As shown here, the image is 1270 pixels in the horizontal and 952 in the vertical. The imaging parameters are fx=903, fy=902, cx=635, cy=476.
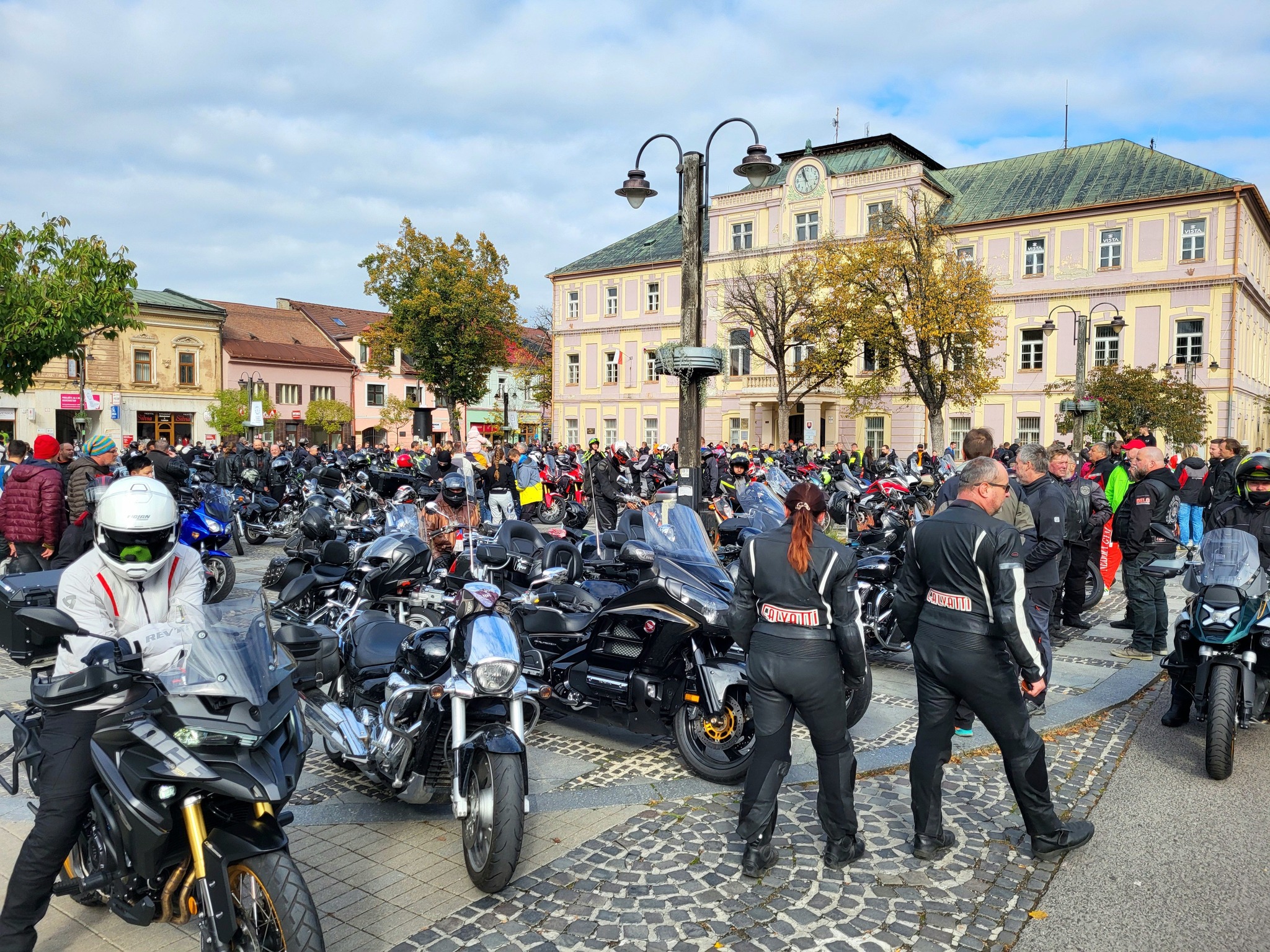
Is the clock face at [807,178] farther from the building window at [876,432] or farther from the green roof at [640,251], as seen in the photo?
the building window at [876,432]

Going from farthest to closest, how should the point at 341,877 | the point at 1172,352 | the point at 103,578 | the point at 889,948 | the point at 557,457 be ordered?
1. the point at 1172,352
2. the point at 557,457
3. the point at 341,877
4. the point at 889,948
5. the point at 103,578

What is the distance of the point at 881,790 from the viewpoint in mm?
4926

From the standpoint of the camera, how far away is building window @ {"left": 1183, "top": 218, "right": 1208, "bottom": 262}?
120 feet

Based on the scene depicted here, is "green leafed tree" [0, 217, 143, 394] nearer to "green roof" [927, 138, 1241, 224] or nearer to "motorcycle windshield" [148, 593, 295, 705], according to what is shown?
"motorcycle windshield" [148, 593, 295, 705]

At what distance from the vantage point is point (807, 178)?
1763 inches

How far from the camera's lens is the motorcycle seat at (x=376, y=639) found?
467 centimetres

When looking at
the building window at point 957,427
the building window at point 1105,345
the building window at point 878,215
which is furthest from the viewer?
the building window at point 957,427

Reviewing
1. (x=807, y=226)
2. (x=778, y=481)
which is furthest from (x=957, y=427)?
(x=778, y=481)

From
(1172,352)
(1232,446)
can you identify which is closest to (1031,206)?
(1172,352)

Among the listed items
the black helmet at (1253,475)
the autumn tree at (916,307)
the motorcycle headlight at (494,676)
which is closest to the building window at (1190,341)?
the autumn tree at (916,307)

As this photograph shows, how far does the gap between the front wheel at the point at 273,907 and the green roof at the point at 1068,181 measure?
4297 cm

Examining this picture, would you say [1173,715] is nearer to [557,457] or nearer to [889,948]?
[889,948]

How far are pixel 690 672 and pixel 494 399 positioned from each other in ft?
216

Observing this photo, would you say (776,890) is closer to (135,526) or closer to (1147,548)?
(135,526)
